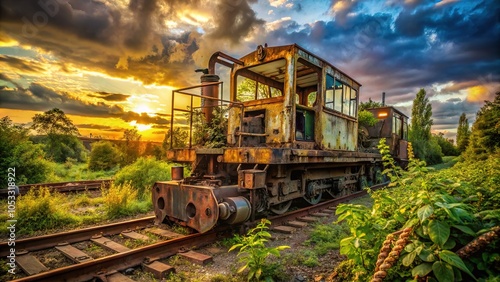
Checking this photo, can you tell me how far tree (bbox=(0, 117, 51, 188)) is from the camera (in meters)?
10.4

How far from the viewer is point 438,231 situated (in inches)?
77.9

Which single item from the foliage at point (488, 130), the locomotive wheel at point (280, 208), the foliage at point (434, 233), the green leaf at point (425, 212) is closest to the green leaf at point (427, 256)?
the foliage at point (434, 233)

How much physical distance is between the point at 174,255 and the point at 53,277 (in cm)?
151

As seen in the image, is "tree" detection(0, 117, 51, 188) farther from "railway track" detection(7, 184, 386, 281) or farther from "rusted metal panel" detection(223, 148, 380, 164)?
"rusted metal panel" detection(223, 148, 380, 164)

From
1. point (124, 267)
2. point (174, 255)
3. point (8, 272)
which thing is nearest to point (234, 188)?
point (174, 255)

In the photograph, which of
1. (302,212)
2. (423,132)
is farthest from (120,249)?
(423,132)

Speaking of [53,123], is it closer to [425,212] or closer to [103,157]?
[103,157]

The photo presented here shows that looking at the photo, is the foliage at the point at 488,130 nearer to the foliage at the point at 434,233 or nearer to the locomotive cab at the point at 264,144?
the locomotive cab at the point at 264,144

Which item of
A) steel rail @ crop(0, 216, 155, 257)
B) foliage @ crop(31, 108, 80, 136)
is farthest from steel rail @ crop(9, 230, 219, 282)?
foliage @ crop(31, 108, 80, 136)

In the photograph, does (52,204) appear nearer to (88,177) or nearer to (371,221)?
(371,221)

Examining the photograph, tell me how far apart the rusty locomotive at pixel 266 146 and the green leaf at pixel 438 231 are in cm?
293

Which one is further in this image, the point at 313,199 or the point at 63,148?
Result: the point at 63,148

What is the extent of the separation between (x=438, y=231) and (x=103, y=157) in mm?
18640

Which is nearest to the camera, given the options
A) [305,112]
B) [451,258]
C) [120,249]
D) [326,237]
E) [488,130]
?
[451,258]
